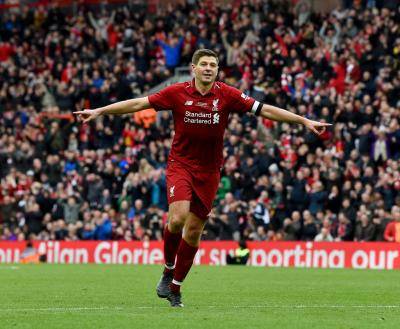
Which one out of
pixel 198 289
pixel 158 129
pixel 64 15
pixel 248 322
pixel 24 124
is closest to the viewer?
pixel 248 322

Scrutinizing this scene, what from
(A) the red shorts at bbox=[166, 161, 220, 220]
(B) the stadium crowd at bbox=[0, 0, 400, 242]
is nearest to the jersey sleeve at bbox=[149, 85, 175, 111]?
(A) the red shorts at bbox=[166, 161, 220, 220]

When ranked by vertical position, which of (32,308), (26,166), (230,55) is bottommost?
(32,308)

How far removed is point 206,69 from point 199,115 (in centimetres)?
50

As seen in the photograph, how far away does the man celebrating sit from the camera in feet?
40.4

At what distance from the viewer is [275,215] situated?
29.2 metres

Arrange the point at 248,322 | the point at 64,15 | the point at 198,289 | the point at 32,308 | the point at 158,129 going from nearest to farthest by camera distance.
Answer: the point at 248,322, the point at 32,308, the point at 198,289, the point at 158,129, the point at 64,15

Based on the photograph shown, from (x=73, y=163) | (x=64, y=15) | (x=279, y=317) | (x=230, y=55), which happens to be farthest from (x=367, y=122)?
(x=279, y=317)

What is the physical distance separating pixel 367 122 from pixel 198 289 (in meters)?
14.1

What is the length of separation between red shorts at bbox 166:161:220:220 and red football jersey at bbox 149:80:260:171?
8 centimetres

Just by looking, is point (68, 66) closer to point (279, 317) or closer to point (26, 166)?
point (26, 166)

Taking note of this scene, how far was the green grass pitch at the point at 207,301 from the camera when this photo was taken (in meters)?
10.4

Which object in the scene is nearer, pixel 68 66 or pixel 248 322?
pixel 248 322

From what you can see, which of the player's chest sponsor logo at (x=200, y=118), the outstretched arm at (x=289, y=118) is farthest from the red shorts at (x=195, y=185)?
the outstretched arm at (x=289, y=118)

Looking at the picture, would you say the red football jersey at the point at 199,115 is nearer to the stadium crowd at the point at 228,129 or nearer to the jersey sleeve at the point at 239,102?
the jersey sleeve at the point at 239,102
